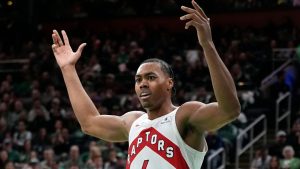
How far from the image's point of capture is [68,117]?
1655 cm

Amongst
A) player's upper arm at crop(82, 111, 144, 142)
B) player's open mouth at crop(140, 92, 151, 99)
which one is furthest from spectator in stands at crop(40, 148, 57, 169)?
player's open mouth at crop(140, 92, 151, 99)

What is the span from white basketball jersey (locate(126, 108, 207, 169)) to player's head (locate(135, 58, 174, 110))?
0.13 meters

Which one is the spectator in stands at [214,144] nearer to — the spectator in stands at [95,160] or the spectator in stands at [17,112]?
the spectator in stands at [95,160]

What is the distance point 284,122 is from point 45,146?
5.12m

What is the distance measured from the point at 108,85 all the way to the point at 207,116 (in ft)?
43.2

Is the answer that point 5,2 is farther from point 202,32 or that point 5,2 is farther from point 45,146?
point 202,32

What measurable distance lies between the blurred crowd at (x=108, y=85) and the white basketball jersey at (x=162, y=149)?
24.7 feet

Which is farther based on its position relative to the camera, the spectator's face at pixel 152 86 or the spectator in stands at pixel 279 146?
the spectator in stands at pixel 279 146

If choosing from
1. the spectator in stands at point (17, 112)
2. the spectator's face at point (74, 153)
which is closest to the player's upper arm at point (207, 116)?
the spectator's face at point (74, 153)

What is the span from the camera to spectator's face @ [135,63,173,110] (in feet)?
16.6

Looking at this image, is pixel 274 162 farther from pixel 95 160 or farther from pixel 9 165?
pixel 9 165

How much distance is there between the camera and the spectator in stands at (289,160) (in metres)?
12.2

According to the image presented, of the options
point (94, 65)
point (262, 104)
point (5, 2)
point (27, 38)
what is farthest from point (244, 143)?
point (5, 2)

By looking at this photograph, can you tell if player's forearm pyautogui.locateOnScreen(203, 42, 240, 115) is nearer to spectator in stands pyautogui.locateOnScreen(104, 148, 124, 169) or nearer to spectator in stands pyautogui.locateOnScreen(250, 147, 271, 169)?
spectator in stands pyautogui.locateOnScreen(250, 147, 271, 169)
